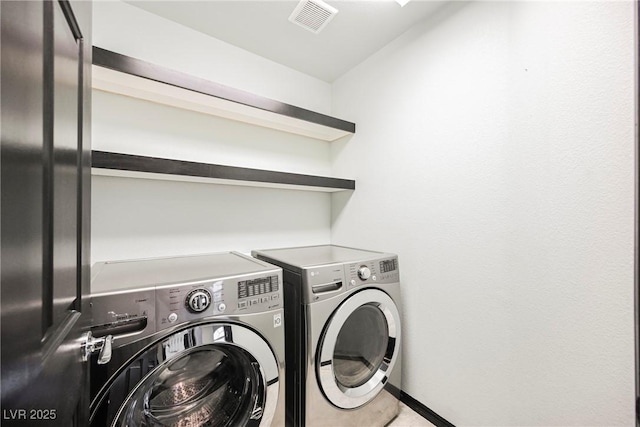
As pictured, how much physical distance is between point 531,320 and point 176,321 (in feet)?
4.76

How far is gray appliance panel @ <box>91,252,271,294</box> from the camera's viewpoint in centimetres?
94

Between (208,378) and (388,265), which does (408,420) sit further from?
(208,378)

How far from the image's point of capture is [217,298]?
979mm

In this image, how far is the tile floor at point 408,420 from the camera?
1446 millimetres

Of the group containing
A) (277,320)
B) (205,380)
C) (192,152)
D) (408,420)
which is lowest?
(408,420)

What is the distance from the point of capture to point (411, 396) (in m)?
1.57

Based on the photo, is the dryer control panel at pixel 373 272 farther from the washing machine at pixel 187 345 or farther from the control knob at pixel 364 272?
the washing machine at pixel 187 345

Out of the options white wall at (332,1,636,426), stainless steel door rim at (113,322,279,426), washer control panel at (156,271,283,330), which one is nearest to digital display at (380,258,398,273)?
white wall at (332,1,636,426)

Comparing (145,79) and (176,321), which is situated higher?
(145,79)

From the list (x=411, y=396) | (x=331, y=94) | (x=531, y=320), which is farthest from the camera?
(x=331, y=94)

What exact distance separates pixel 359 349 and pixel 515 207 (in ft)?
3.82

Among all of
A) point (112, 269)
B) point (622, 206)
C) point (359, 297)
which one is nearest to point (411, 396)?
point (359, 297)

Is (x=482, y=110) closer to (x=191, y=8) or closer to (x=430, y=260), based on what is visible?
(x=430, y=260)

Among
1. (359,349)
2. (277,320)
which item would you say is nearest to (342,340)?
(359,349)
